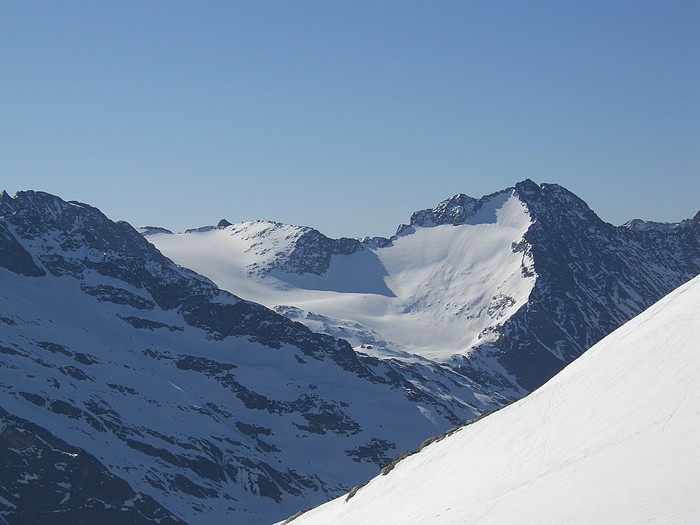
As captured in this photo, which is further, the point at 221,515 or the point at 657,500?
the point at 221,515

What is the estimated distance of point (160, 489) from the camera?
17788 centimetres

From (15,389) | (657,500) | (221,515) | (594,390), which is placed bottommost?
(657,500)

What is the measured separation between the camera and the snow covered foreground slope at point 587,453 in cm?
3509

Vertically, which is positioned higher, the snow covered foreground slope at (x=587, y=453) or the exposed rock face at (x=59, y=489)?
the exposed rock face at (x=59, y=489)

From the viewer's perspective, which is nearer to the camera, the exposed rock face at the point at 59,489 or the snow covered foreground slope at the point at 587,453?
the snow covered foreground slope at the point at 587,453

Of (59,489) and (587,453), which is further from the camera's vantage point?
(59,489)

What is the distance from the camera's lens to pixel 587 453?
4319cm

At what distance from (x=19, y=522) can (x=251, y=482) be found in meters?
56.1

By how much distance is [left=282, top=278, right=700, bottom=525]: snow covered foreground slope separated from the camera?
35094 millimetres

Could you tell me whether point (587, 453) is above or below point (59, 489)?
below

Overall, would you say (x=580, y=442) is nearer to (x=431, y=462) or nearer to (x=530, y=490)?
(x=530, y=490)

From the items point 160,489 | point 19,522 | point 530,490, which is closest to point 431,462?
point 530,490

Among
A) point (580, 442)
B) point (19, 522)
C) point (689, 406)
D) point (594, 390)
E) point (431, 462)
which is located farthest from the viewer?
point (19, 522)

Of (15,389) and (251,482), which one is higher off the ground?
(15,389)
